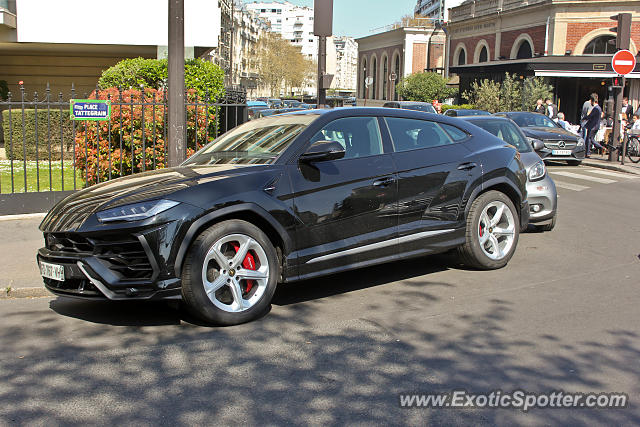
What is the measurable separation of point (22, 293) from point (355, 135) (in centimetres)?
A: 342

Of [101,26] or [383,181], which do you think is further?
[101,26]

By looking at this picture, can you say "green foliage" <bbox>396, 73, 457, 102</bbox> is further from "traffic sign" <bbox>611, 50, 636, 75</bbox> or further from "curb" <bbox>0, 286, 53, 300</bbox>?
"curb" <bbox>0, 286, 53, 300</bbox>

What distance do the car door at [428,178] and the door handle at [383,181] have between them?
109 millimetres

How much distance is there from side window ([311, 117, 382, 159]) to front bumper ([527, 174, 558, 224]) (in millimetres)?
3615

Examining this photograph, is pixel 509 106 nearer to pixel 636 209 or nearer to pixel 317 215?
pixel 636 209

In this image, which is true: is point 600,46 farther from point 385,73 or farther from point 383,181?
point 383,181

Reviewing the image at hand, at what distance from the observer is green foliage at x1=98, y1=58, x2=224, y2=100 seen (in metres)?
14.2

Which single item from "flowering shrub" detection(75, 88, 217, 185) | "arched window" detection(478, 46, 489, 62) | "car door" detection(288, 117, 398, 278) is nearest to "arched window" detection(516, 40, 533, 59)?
"arched window" detection(478, 46, 489, 62)

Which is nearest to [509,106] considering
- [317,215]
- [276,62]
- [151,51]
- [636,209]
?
[151,51]

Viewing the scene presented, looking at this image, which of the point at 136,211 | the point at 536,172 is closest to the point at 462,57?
the point at 536,172

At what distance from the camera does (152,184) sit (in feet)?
18.0

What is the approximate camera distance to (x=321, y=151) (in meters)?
5.59

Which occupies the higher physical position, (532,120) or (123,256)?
(532,120)

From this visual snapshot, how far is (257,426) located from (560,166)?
665 inches
